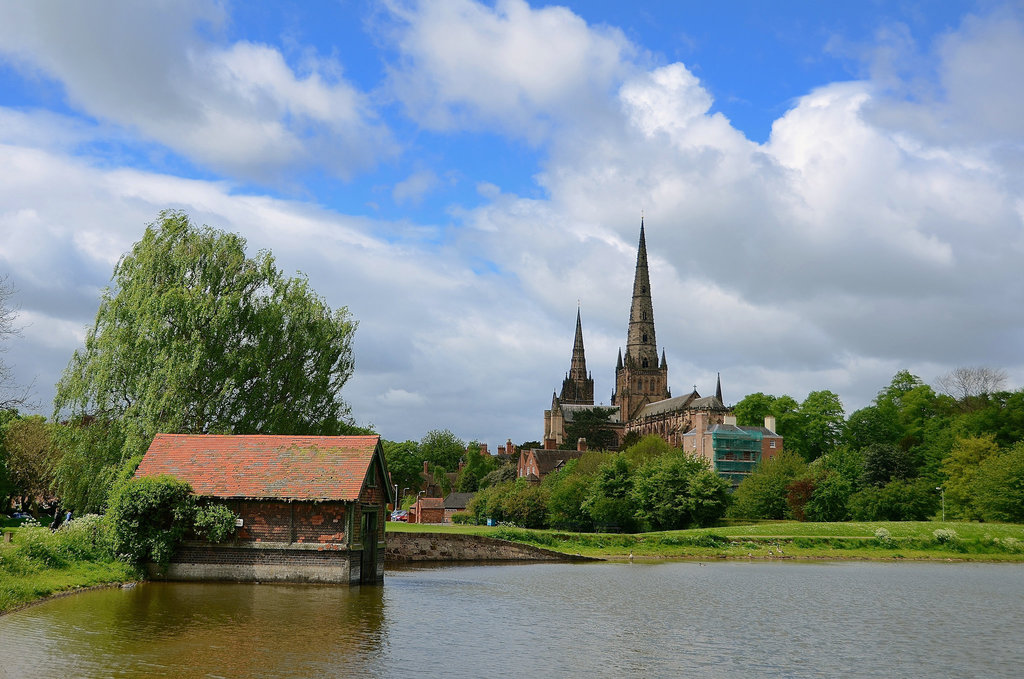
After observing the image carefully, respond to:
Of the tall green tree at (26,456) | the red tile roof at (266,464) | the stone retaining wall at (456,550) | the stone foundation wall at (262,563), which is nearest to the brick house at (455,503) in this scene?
the tall green tree at (26,456)

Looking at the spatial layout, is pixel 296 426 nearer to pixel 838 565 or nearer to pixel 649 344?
pixel 838 565

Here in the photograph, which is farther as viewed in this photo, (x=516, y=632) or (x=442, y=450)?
(x=442, y=450)

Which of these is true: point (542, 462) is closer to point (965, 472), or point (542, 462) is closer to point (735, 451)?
point (735, 451)

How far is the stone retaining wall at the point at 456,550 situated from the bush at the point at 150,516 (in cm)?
1990

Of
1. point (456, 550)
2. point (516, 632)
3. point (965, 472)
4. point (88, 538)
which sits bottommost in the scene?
point (456, 550)

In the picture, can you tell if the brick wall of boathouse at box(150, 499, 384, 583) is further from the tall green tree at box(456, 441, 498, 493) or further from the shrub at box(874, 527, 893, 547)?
the tall green tree at box(456, 441, 498, 493)

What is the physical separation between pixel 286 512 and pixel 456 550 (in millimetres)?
22412

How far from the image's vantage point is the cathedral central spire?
192 m

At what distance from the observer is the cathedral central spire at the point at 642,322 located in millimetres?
191875

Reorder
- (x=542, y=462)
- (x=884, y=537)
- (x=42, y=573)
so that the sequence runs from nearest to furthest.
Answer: (x=42, y=573) → (x=884, y=537) → (x=542, y=462)

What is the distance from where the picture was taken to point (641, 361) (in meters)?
192

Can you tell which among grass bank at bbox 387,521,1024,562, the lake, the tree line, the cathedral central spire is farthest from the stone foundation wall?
the cathedral central spire

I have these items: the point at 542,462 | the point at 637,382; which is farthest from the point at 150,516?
the point at 637,382

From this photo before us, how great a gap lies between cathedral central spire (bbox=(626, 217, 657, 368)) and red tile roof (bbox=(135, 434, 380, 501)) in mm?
162570
